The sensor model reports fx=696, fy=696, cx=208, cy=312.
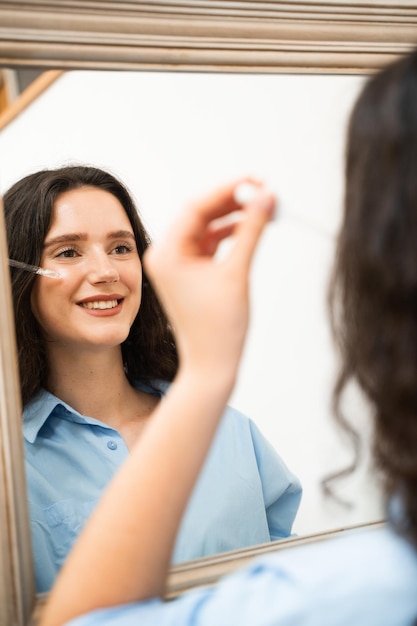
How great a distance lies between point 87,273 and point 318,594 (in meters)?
0.53

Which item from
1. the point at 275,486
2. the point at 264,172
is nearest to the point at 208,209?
the point at 264,172

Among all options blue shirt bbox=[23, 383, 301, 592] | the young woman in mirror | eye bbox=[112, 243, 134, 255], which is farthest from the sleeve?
the young woman in mirror

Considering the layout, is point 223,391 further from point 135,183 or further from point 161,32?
point 135,183

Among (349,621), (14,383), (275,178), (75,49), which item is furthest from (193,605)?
(275,178)

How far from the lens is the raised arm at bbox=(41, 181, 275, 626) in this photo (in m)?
0.38

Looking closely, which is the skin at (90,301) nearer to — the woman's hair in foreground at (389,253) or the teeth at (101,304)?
the teeth at (101,304)

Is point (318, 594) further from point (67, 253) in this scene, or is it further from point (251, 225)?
point (67, 253)

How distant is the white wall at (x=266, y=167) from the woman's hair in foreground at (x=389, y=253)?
1.05 ft

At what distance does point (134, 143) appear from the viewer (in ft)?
2.57

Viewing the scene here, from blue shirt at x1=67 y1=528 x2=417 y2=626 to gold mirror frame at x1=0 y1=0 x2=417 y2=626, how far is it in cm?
20

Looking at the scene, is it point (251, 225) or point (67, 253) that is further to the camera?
point (67, 253)

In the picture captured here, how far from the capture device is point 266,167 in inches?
31.3

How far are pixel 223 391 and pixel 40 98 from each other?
386mm

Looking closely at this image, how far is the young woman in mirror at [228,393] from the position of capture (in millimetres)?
347
